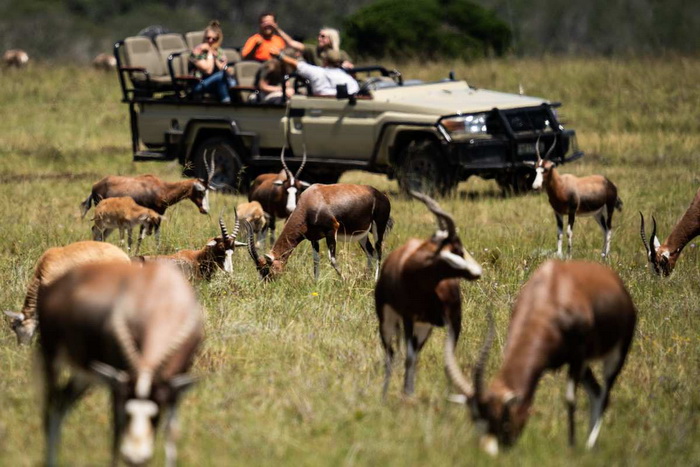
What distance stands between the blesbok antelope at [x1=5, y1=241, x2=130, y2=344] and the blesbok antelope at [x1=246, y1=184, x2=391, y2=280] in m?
2.30

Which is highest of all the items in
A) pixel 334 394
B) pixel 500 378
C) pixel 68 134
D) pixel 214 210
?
pixel 500 378

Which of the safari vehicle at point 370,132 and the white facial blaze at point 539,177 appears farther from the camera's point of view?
the safari vehicle at point 370,132

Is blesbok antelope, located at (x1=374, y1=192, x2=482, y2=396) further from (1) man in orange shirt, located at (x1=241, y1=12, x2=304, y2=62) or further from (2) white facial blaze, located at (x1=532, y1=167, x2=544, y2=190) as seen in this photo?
(1) man in orange shirt, located at (x1=241, y1=12, x2=304, y2=62)

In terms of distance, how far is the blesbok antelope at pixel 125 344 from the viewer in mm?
5070

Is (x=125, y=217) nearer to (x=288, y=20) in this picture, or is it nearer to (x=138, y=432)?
(x=138, y=432)

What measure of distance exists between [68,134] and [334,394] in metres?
17.9

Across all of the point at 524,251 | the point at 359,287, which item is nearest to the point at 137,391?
the point at 359,287

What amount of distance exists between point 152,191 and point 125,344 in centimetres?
864

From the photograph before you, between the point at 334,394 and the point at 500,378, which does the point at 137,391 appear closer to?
the point at 500,378

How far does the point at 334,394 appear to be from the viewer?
7227 millimetres

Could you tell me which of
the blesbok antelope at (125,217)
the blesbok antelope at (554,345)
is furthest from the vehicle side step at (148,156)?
the blesbok antelope at (554,345)

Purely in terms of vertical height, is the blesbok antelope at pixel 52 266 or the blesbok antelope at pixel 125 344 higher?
the blesbok antelope at pixel 125 344

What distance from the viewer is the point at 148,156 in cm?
1753

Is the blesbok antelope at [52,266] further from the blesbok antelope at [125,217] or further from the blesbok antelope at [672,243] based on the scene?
the blesbok antelope at [672,243]
